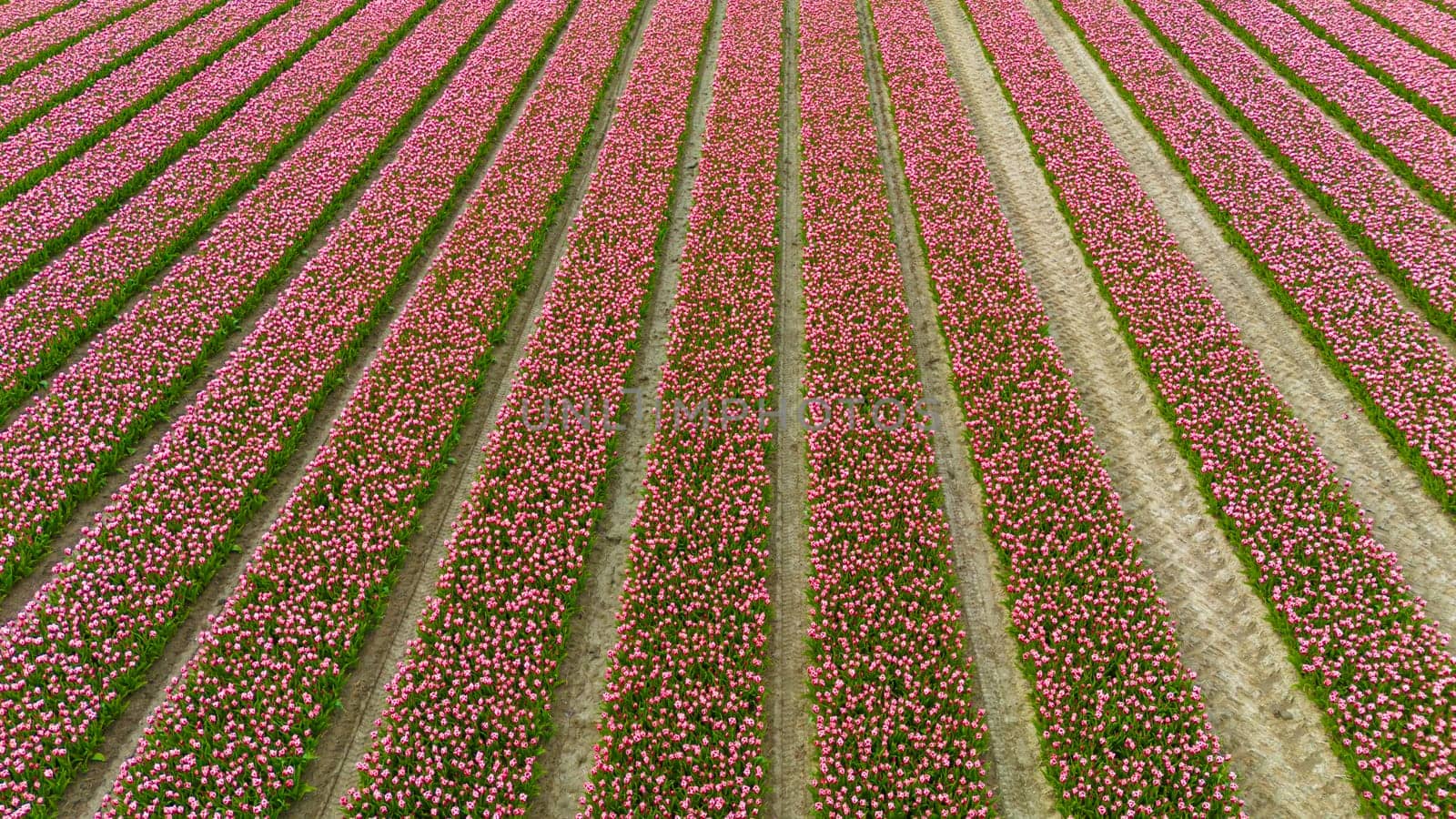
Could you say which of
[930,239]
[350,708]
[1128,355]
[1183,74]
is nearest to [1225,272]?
[1128,355]

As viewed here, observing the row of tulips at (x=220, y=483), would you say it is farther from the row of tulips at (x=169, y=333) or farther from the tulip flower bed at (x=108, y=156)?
the tulip flower bed at (x=108, y=156)

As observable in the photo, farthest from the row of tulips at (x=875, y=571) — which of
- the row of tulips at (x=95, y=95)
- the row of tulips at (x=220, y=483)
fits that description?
the row of tulips at (x=95, y=95)

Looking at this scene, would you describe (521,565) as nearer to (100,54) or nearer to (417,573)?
(417,573)

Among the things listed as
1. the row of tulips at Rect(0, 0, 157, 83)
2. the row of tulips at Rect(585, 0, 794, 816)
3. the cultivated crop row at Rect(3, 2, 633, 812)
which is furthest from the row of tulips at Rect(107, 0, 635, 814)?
the row of tulips at Rect(0, 0, 157, 83)

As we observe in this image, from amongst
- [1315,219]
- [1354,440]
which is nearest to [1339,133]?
[1315,219]

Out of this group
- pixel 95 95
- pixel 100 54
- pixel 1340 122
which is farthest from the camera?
pixel 100 54

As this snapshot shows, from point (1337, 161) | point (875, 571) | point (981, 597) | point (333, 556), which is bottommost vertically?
point (981, 597)
